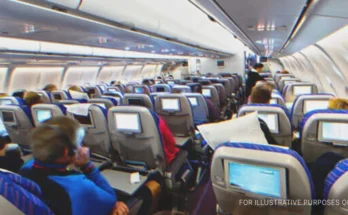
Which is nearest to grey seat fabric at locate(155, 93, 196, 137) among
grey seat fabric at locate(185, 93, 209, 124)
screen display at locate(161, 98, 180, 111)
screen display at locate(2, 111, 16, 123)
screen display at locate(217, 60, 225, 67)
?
screen display at locate(161, 98, 180, 111)

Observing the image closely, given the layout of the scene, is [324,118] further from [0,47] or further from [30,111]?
[0,47]

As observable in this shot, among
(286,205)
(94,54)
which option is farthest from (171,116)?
(94,54)

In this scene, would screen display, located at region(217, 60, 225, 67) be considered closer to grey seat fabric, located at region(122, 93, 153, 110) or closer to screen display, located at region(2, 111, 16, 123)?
grey seat fabric, located at region(122, 93, 153, 110)

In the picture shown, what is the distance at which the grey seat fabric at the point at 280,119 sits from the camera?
308 centimetres

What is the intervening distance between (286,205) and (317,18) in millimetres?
3325

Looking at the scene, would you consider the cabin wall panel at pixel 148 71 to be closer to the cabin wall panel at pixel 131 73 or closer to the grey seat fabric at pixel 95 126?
the cabin wall panel at pixel 131 73

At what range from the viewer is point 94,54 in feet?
33.5

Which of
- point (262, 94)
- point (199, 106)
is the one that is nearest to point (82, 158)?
point (262, 94)

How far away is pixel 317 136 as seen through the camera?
8.71 feet

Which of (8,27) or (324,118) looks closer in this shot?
(324,118)

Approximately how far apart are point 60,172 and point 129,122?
1509 millimetres

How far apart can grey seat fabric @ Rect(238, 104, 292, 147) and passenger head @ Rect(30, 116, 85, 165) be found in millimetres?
1987

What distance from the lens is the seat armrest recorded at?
3.40 m

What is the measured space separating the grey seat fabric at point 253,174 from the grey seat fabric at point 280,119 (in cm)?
152
